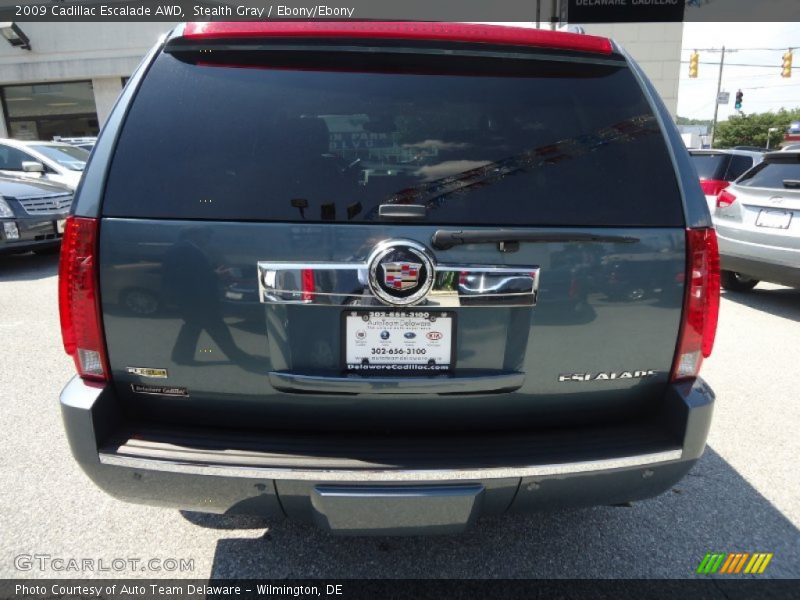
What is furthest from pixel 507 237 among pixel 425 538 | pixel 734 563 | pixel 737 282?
pixel 737 282

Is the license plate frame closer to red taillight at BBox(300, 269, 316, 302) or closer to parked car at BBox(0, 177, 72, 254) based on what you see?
red taillight at BBox(300, 269, 316, 302)

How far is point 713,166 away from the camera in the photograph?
28.0ft

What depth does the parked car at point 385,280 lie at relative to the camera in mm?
1600

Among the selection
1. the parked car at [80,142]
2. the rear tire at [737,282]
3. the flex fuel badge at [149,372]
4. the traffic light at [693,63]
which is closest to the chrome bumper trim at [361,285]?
the flex fuel badge at [149,372]

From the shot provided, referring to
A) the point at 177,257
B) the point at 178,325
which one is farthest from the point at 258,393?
the point at 177,257

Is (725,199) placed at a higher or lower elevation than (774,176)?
lower

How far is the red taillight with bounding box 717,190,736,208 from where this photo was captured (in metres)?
6.02

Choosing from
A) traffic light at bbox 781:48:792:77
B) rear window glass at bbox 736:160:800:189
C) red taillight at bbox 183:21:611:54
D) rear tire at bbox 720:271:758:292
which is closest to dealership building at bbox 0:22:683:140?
traffic light at bbox 781:48:792:77

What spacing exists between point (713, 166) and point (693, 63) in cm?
2203

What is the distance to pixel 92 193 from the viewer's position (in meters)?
1.63

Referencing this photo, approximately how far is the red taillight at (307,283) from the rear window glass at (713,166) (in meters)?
8.66

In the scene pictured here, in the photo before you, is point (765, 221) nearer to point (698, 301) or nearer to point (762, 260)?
point (762, 260)

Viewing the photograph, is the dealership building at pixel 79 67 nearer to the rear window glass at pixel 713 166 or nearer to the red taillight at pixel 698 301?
the rear window glass at pixel 713 166

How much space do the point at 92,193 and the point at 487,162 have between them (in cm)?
122
